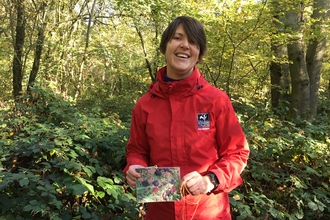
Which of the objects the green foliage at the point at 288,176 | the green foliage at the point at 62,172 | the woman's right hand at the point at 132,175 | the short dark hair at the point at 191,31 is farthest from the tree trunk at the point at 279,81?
the woman's right hand at the point at 132,175

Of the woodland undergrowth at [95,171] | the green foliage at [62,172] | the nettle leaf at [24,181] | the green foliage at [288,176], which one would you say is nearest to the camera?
the nettle leaf at [24,181]

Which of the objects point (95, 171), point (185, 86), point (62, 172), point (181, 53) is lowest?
point (62, 172)

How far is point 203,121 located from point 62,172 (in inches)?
85.4

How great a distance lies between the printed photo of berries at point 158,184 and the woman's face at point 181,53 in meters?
0.56

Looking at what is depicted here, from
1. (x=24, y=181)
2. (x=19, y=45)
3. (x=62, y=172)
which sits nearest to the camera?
(x=24, y=181)

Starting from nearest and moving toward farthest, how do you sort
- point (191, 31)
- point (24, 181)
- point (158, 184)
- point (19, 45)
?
point (158, 184) → point (191, 31) → point (24, 181) → point (19, 45)

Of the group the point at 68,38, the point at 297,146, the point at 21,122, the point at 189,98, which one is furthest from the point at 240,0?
the point at 68,38

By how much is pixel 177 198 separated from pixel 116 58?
31.4 feet

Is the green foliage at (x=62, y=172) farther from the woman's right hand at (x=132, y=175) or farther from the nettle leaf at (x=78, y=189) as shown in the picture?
the woman's right hand at (x=132, y=175)

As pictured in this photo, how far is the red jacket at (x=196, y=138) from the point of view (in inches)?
62.4

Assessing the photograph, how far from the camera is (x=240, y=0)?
679 cm

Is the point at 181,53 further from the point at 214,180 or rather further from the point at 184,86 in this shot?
the point at 214,180

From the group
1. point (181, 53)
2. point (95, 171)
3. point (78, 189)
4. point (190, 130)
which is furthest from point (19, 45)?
point (190, 130)

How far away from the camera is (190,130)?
161 cm
